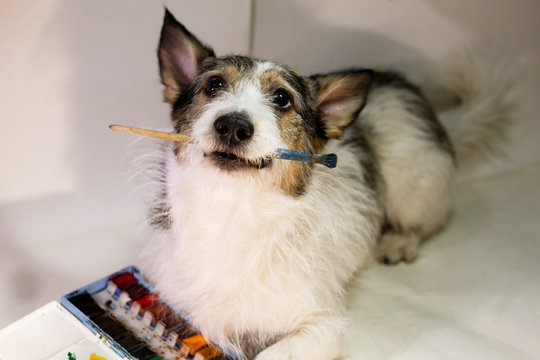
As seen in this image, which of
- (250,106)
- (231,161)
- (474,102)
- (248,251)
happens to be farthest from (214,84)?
(474,102)

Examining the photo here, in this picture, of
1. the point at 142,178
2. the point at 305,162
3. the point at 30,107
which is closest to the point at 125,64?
the point at 30,107

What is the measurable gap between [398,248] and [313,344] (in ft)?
2.84

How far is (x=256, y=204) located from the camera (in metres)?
1.54

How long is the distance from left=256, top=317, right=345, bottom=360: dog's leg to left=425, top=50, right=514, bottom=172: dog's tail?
142 cm

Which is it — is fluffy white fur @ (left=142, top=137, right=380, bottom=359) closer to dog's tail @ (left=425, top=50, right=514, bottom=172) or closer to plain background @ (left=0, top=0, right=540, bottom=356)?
plain background @ (left=0, top=0, right=540, bottom=356)

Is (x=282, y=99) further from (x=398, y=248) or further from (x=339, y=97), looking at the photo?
(x=398, y=248)

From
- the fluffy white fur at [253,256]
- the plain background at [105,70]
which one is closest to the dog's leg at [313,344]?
the fluffy white fur at [253,256]

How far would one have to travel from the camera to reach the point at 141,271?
1952mm

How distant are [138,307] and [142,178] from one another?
0.45 m

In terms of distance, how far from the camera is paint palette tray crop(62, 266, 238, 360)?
5.33 feet

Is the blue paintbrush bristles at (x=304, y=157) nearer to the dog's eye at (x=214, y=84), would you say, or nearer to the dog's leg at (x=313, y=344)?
the dog's eye at (x=214, y=84)

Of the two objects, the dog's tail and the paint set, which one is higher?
the dog's tail

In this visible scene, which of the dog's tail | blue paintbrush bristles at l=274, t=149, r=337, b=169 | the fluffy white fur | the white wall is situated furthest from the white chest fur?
the dog's tail

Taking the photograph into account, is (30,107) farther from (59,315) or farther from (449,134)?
A: (449,134)
